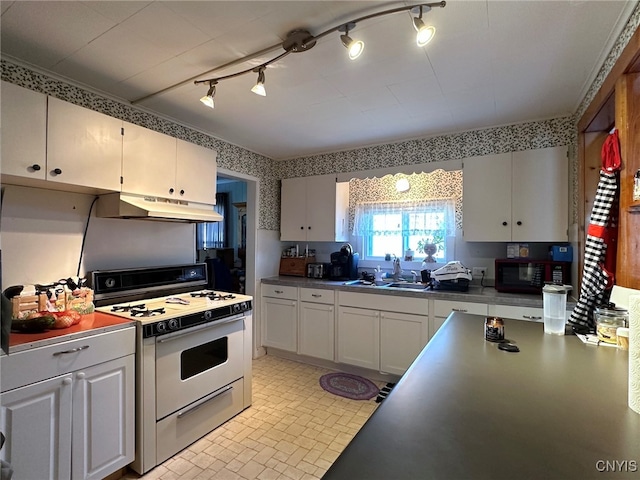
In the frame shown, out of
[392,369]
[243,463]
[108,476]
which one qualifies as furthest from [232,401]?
[392,369]


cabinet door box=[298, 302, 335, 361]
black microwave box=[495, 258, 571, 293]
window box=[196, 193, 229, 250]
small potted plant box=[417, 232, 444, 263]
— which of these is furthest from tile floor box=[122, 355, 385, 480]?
window box=[196, 193, 229, 250]

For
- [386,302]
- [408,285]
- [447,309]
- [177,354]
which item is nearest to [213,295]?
[177,354]

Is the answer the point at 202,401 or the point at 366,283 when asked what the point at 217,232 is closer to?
the point at 366,283

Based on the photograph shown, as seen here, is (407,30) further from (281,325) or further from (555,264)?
(281,325)

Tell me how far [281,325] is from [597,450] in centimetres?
311

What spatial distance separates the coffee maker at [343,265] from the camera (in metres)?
3.57

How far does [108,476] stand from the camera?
1.73m

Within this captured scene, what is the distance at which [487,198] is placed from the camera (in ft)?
9.33

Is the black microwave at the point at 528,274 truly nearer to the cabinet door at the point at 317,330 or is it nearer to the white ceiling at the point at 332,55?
the white ceiling at the point at 332,55

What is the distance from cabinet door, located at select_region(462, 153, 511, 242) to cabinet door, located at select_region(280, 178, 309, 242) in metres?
1.79

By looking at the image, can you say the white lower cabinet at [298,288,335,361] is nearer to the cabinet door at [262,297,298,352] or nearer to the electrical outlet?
the cabinet door at [262,297,298,352]

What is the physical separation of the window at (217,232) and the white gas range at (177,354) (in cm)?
283

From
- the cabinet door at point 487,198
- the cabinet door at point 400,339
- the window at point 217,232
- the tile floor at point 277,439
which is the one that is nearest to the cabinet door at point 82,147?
the tile floor at point 277,439

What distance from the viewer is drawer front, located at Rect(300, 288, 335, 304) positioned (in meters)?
3.24
